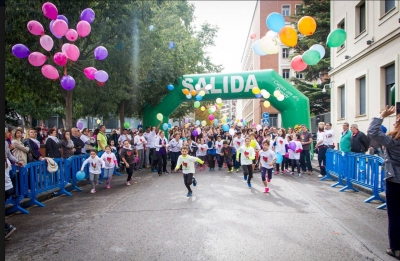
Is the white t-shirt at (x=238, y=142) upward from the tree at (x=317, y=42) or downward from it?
downward

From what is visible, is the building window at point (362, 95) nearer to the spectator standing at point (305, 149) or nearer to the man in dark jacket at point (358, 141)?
the spectator standing at point (305, 149)

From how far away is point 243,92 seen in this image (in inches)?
650

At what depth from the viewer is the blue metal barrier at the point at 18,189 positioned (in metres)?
6.68

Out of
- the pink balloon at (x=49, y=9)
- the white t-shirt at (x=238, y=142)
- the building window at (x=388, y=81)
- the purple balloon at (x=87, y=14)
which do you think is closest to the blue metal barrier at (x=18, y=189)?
the pink balloon at (x=49, y=9)

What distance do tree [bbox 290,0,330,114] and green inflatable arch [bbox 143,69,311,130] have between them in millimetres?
8693

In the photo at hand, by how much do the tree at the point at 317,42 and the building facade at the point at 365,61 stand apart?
5.30 meters

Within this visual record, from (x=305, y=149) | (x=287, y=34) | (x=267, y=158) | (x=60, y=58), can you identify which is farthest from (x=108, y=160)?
(x=305, y=149)

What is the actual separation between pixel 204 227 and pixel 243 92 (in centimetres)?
1213

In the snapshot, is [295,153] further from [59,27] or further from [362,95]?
[59,27]

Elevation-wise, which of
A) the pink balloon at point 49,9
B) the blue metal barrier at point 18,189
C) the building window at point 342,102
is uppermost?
the pink balloon at point 49,9

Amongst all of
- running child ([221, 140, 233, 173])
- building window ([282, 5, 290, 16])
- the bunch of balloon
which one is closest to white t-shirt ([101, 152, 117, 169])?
the bunch of balloon

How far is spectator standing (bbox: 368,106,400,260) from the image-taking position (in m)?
4.11

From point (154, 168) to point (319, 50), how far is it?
850 cm

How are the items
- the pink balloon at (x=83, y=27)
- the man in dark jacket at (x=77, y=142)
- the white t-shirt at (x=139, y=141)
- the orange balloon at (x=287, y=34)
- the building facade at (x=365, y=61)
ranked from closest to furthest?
the pink balloon at (x=83, y=27) < the orange balloon at (x=287, y=34) < the man in dark jacket at (x=77, y=142) < the building facade at (x=365, y=61) < the white t-shirt at (x=139, y=141)
